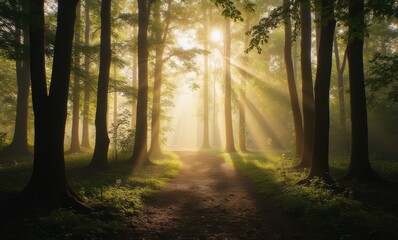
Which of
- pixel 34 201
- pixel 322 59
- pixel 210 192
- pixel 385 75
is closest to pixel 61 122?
pixel 34 201

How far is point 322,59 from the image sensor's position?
36.5 feet

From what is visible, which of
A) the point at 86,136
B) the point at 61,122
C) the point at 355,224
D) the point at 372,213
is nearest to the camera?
the point at 355,224

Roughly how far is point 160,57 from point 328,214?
59.8 feet

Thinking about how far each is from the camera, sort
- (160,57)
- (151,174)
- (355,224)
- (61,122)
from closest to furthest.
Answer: (355,224) → (61,122) → (151,174) → (160,57)

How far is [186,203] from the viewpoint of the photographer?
33.3ft

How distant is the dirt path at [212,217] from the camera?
23.0 feet

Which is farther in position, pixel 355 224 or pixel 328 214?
pixel 328 214

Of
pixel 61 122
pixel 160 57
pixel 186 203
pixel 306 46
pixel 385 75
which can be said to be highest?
pixel 160 57

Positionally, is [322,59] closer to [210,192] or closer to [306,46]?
[306,46]

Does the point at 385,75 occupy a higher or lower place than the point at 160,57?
lower

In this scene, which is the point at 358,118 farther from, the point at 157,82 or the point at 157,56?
the point at 157,82

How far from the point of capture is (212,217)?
8461 millimetres

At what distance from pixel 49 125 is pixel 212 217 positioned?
479 centimetres

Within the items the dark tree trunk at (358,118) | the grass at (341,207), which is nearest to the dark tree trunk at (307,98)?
the dark tree trunk at (358,118)
